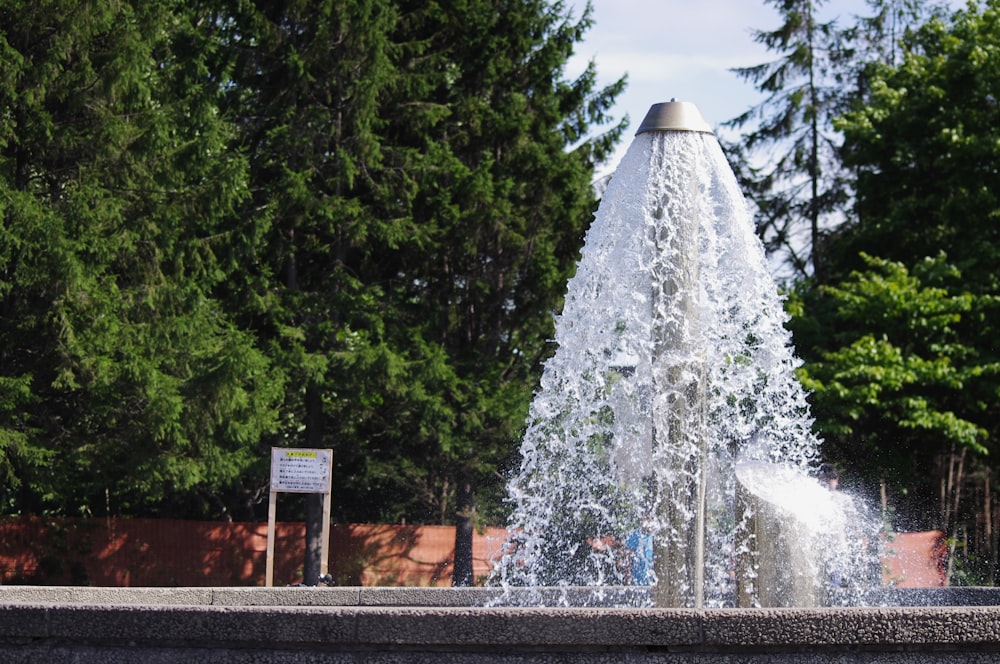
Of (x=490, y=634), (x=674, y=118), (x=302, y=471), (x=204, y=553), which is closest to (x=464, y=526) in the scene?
(x=204, y=553)

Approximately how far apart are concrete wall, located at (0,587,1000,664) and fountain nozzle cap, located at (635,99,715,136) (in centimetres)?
394

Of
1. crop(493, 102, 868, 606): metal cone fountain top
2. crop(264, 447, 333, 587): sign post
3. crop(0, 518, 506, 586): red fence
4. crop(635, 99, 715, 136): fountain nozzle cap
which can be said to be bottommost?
crop(0, 518, 506, 586): red fence

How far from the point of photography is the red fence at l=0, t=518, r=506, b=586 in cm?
2048

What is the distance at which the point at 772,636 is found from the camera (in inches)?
203

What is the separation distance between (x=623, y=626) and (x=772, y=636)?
0.64 metres

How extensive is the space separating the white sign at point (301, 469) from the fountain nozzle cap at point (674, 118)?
8458 mm

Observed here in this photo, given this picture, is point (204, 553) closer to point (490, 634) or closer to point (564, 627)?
point (490, 634)

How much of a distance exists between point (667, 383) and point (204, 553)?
51.4ft

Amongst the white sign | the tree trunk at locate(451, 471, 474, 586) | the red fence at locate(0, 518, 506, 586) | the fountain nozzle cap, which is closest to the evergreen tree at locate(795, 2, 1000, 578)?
the tree trunk at locate(451, 471, 474, 586)

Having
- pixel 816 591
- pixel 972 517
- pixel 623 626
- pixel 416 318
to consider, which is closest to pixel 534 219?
pixel 416 318

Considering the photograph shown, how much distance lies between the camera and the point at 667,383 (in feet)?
25.3

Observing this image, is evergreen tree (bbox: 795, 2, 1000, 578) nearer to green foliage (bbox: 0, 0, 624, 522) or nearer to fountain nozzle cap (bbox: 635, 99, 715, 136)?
green foliage (bbox: 0, 0, 624, 522)

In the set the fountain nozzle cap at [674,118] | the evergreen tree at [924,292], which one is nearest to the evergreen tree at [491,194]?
the evergreen tree at [924,292]

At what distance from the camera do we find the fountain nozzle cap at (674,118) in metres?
8.18
